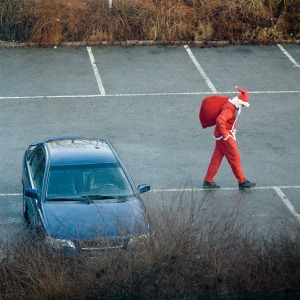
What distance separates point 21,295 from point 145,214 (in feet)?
6.86

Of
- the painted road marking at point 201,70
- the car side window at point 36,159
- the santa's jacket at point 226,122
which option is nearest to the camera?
the car side window at point 36,159

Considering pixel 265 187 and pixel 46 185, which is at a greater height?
pixel 46 185

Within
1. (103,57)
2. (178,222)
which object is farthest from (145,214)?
(103,57)

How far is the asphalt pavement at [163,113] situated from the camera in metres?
16.4

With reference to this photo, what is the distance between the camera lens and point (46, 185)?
1386 centimetres

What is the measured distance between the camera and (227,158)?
16312 millimetres

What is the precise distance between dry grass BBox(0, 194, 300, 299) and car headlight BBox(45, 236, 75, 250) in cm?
Result: 88

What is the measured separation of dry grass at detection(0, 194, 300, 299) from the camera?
10336 mm

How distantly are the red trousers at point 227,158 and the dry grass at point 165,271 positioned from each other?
17.2 feet

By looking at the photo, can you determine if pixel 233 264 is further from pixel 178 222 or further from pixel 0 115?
pixel 0 115

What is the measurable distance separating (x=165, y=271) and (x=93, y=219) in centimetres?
250

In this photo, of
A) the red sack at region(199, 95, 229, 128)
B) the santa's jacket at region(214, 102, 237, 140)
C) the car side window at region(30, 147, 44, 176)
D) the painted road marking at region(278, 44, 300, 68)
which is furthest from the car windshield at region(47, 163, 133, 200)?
the painted road marking at region(278, 44, 300, 68)

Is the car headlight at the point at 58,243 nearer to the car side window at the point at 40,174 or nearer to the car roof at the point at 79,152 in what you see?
the car side window at the point at 40,174

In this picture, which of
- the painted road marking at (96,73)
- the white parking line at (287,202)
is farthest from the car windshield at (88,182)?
the painted road marking at (96,73)
